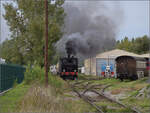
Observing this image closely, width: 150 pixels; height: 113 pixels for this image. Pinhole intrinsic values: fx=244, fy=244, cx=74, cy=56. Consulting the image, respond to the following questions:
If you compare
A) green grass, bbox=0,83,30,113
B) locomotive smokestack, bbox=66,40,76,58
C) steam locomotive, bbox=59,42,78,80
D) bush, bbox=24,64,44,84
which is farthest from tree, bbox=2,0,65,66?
green grass, bbox=0,83,30,113

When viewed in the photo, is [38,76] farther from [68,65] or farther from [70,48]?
[68,65]

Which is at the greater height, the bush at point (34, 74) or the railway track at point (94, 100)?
the bush at point (34, 74)

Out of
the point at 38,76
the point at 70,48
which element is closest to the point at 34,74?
the point at 38,76

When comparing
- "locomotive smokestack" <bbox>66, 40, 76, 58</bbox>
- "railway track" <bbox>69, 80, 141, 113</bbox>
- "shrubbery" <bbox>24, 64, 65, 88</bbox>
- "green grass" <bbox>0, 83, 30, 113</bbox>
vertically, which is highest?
"locomotive smokestack" <bbox>66, 40, 76, 58</bbox>

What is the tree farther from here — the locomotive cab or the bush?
the bush

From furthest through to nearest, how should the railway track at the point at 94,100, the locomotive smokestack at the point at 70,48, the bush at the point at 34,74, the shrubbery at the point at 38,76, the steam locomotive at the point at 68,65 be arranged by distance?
1. the steam locomotive at the point at 68,65
2. the locomotive smokestack at the point at 70,48
3. the bush at the point at 34,74
4. the shrubbery at the point at 38,76
5. the railway track at the point at 94,100

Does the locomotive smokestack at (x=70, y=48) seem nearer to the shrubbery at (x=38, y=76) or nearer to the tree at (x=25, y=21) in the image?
the tree at (x=25, y=21)

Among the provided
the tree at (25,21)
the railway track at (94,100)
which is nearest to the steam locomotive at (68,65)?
the tree at (25,21)

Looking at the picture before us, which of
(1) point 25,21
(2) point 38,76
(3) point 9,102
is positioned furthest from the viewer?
(1) point 25,21

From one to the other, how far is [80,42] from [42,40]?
665cm

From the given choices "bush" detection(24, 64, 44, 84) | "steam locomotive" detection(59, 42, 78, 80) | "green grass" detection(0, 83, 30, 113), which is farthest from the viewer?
"steam locomotive" detection(59, 42, 78, 80)

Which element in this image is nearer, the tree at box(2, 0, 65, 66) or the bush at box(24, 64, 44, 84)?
the bush at box(24, 64, 44, 84)

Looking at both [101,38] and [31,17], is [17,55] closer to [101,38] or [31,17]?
[31,17]

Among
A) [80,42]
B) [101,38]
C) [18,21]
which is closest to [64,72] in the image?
[80,42]
